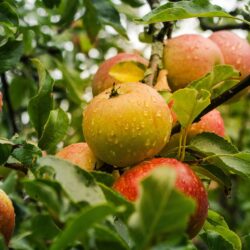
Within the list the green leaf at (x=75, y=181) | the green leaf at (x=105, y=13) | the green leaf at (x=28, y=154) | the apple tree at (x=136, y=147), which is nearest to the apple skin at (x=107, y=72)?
the apple tree at (x=136, y=147)

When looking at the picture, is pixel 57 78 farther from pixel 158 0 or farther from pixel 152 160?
pixel 152 160

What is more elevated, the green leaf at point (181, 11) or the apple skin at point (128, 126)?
the green leaf at point (181, 11)

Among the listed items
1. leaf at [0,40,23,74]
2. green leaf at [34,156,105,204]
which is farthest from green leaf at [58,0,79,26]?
green leaf at [34,156,105,204]

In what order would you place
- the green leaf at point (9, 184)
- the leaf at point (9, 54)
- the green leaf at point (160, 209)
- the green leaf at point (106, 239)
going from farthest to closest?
the green leaf at point (9, 184) < the leaf at point (9, 54) < the green leaf at point (106, 239) < the green leaf at point (160, 209)

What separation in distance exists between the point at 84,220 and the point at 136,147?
0.42 m

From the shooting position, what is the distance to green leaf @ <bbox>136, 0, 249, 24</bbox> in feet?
3.61

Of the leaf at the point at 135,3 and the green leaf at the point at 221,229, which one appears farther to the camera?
the leaf at the point at 135,3

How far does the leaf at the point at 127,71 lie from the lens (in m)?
1.38

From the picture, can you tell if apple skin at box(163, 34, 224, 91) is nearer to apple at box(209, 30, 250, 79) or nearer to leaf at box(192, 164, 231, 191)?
apple at box(209, 30, 250, 79)

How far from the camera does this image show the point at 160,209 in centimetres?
61

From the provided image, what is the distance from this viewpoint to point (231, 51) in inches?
61.2

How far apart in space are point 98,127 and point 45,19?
4.19 feet

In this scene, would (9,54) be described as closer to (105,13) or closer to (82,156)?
(82,156)

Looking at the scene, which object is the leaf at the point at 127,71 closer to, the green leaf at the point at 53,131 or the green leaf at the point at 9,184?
the green leaf at the point at 53,131
